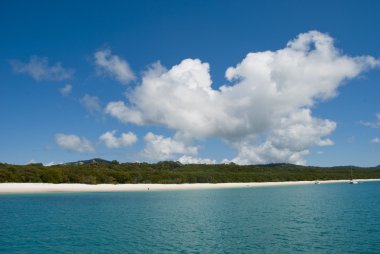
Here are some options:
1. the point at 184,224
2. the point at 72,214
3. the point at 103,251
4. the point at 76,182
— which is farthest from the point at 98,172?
the point at 103,251

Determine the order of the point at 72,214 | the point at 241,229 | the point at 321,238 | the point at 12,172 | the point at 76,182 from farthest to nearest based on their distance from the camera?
the point at 76,182 → the point at 12,172 → the point at 72,214 → the point at 241,229 → the point at 321,238

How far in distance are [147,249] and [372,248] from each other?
1677cm

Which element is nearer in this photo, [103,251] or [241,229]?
[103,251]

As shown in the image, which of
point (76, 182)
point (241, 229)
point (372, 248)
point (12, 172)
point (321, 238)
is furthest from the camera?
point (76, 182)

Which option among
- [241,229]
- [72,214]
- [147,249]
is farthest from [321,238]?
[72,214]

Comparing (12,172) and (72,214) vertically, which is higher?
(12,172)

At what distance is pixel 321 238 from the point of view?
104 ft

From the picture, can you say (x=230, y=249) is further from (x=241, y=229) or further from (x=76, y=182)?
(x=76, y=182)

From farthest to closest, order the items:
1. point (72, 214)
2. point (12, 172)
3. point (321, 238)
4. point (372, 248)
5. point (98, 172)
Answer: point (98, 172) → point (12, 172) → point (72, 214) → point (321, 238) → point (372, 248)

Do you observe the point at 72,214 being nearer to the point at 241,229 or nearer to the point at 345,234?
the point at 241,229

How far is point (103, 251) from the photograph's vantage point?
Result: 27.6m

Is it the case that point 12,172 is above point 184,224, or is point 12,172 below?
above

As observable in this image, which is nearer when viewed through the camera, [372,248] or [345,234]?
[372,248]

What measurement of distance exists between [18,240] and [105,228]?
880 cm
